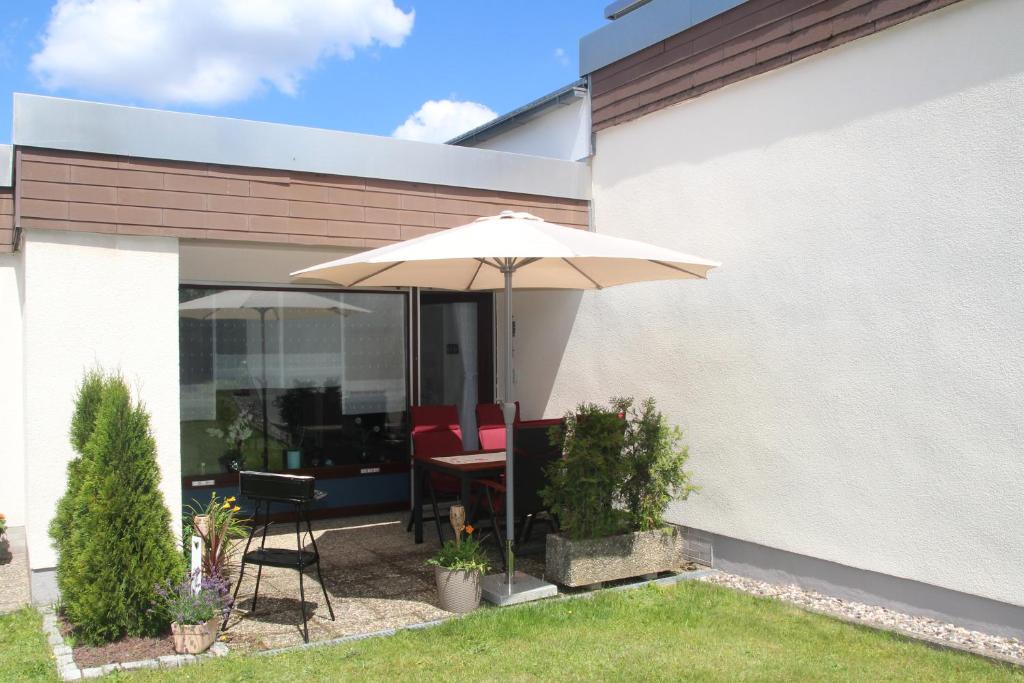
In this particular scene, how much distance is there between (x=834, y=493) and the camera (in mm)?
5180

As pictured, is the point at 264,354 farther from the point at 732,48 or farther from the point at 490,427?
the point at 732,48

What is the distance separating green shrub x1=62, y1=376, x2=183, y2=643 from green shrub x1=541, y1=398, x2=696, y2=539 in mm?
2465

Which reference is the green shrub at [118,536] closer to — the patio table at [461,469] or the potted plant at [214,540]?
the potted plant at [214,540]

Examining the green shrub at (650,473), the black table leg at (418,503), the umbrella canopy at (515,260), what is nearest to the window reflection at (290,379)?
the black table leg at (418,503)

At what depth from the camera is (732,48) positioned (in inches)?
231

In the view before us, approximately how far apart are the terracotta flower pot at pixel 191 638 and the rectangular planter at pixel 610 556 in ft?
7.33

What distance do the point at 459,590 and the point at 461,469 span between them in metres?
1.25

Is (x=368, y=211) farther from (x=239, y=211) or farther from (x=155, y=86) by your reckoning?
(x=155, y=86)

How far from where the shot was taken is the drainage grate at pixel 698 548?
20.1ft

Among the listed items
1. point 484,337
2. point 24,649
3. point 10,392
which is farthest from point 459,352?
point 24,649

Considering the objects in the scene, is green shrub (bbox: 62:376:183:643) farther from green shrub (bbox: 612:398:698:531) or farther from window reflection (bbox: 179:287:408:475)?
window reflection (bbox: 179:287:408:475)

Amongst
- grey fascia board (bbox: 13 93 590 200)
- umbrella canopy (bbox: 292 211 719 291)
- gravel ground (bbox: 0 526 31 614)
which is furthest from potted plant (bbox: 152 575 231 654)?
grey fascia board (bbox: 13 93 590 200)

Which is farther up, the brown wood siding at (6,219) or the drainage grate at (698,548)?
the brown wood siding at (6,219)

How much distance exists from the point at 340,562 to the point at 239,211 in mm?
2688
